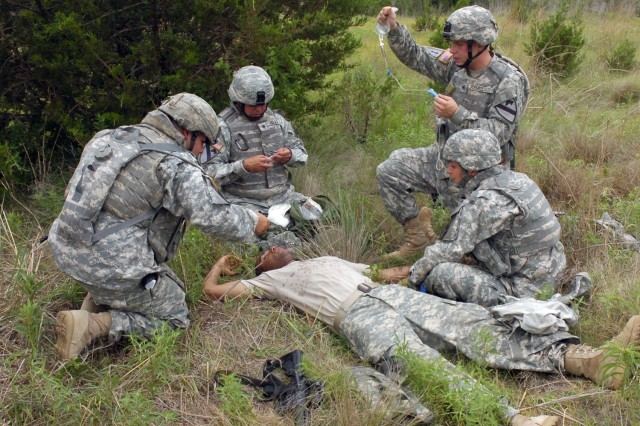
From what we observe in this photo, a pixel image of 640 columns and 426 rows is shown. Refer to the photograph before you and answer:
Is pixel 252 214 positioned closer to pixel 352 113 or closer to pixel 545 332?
pixel 545 332

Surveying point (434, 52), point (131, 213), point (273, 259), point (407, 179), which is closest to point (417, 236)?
point (407, 179)

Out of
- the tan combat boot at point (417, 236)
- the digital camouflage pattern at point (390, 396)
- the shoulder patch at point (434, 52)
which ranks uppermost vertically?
the shoulder patch at point (434, 52)

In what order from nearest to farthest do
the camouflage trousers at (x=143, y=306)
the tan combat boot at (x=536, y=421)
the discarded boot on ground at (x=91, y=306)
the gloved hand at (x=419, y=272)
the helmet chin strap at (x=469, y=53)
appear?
1. the tan combat boot at (x=536, y=421)
2. the camouflage trousers at (x=143, y=306)
3. the discarded boot on ground at (x=91, y=306)
4. the gloved hand at (x=419, y=272)
5. the helmet chin strap at (x=469, y=53)

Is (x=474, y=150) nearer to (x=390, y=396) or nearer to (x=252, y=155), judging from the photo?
(x=390, y=396)

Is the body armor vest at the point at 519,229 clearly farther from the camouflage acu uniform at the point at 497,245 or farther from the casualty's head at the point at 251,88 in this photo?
the casualty's head at the point at 251,88

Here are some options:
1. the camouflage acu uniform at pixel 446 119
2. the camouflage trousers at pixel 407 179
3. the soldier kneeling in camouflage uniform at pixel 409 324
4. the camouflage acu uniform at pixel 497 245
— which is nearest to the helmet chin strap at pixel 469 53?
the camouflage acu uniform at pixel 446 119

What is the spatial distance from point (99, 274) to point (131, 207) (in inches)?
16.2

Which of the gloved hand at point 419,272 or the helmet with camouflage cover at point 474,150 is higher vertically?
the helmet with camouflage cover at point 474,150

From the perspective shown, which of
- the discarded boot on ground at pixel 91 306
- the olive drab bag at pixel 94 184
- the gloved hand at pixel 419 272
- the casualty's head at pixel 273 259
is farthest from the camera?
the casualty's head at pixel 273 259

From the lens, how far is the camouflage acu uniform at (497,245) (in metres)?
4.30

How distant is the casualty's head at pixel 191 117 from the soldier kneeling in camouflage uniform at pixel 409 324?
1085 mm

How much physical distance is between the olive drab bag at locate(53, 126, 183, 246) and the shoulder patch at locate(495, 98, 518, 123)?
263 cm

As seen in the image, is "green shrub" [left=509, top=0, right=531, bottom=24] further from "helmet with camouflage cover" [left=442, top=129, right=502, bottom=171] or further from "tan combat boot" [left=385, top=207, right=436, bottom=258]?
"helmet with camouflage cover" [left=442, top=129, right=502, bottom=171]

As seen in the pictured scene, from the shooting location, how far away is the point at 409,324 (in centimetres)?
397
